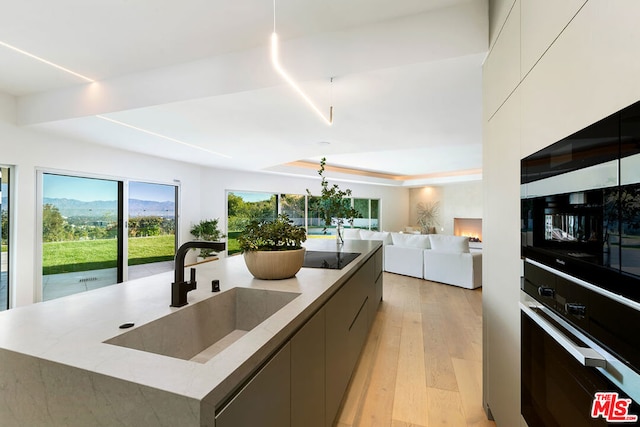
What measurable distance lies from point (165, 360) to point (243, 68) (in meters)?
2.39

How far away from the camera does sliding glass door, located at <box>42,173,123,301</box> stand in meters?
3.90

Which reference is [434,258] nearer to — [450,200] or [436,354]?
[436,354]

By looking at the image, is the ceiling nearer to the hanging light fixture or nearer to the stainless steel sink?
the hanging light fixture

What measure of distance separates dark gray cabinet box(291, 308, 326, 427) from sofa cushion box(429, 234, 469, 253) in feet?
14.4

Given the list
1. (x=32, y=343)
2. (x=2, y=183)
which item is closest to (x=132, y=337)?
(x=32, y=343)

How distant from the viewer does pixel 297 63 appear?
2.28 metres

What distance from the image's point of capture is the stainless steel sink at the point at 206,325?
98 cm

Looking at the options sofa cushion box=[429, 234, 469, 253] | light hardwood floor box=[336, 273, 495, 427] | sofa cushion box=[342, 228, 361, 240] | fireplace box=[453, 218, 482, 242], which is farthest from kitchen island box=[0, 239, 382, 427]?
fireplace box=[453, 218, 482, 242]

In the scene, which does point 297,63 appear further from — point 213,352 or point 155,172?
point 155,172

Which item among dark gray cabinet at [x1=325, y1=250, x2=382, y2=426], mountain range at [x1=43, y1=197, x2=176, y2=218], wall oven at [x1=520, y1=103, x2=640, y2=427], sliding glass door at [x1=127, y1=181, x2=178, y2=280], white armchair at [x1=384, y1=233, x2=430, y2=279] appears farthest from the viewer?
white armchair at [x1=384, y1=233, x2=430, y2=279]

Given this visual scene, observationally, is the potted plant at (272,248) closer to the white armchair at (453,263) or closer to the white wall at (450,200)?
the white armchair at (453,263)

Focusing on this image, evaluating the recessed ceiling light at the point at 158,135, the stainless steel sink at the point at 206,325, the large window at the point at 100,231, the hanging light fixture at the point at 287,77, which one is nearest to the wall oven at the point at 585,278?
the stainless steel sink at the point at 206,325

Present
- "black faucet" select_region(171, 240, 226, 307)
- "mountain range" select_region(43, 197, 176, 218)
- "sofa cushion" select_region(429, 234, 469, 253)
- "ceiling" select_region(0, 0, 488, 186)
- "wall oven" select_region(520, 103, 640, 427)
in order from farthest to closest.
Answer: "sofa cushion" select_region(429, 234, 469, 253), "mountain range" select_region(43, 197, 176, 218), "ceiling" select_region(0, 0, 488, 186), "black faucet" select_region(171, 240, 226, 307), "wall oven" select_region(520, 103, 640, 427)

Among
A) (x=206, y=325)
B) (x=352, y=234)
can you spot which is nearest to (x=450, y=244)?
(x=352, y=234)
